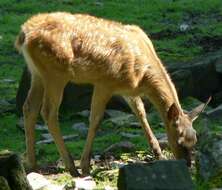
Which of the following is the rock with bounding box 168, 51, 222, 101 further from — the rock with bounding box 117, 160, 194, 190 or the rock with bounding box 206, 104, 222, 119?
the rock with bounding box 117, 160, 194, 190

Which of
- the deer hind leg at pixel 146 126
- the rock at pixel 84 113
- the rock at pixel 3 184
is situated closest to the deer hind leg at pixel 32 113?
the deer hind leg at pixel 146 126

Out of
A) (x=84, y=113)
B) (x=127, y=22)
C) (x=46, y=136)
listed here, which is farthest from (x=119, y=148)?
(x=127, y=22)

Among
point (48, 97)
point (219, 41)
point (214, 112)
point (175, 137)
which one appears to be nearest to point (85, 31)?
point (48, 97)

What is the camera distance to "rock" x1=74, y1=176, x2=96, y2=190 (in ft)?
28.9

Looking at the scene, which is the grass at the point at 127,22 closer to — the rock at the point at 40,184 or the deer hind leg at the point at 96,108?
the deer hind leg at the point at 96,108

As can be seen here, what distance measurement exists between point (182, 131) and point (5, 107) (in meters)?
4.36

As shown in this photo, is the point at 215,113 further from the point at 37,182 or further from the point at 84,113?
the point at 37,182

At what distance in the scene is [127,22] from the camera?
19.2m

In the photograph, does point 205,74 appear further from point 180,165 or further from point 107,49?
point 180,165

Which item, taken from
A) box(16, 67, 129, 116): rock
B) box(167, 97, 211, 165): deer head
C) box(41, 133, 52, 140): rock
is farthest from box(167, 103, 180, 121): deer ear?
box(16, 67, 129, 116): rock

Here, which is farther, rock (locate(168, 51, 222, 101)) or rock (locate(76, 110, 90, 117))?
rock (locate(168, 51, 222, 101))

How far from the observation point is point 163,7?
21016 millimetres

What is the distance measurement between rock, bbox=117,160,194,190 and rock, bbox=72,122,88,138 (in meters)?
5.14

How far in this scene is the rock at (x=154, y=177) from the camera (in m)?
7.04
